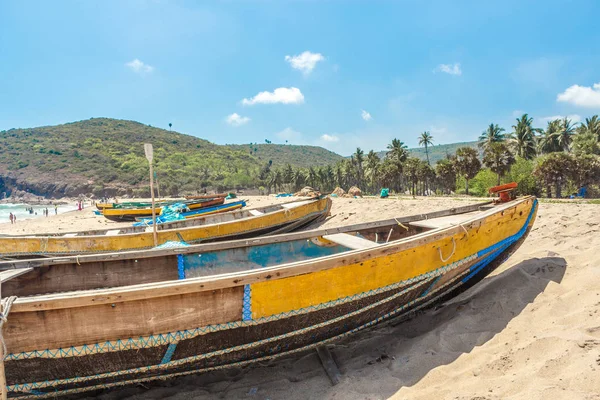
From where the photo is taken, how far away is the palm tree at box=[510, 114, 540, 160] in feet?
140

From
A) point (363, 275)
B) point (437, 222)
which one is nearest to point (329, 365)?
point (363, 275)

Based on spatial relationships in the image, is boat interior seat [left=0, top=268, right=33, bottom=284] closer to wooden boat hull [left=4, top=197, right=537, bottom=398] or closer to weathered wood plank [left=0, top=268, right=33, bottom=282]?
weathered wood plank [left=0, top=268, right=33, bottom=282]

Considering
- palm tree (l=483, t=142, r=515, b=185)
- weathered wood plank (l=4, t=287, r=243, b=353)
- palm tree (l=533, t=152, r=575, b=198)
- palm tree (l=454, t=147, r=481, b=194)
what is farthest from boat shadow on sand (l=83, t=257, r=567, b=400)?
palm tree (l=454, t=147, r=481, b=194)

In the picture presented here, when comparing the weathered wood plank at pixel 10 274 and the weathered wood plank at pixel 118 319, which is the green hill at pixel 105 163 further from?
the weathered wood plank at pixel 118 319

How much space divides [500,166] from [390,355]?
3324 centimetres

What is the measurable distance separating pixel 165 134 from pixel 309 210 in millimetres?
146756

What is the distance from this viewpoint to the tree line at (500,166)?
90.2ft

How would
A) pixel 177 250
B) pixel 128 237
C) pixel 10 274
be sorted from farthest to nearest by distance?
pixel 128 237 < pixel 177 250 < pixel 10 274

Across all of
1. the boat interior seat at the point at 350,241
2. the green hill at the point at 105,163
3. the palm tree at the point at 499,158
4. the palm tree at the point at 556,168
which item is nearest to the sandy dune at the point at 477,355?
the boat interior seat at the point at 350,241

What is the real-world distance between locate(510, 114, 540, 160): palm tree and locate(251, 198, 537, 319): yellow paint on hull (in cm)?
4822

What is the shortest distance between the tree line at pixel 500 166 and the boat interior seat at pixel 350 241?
30.5 meters

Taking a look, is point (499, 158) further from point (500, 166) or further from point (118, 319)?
point (118, 319)

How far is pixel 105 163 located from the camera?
9444 centimetres

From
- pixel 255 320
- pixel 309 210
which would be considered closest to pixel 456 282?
pixel 255 320
